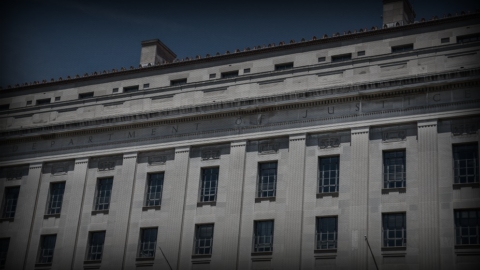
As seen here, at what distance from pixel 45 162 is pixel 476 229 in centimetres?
2586

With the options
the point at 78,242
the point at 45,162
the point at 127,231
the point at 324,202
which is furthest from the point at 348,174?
the point at 45,162

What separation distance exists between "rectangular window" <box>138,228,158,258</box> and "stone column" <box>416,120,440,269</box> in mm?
14575

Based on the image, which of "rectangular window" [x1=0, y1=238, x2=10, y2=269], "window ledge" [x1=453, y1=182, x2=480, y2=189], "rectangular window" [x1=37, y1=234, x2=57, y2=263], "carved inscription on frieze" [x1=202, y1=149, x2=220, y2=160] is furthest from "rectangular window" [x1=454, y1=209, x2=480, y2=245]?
"rectangular window" [x1=0, y1=238, x2=10, y2=269]

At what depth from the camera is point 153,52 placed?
49500 mm

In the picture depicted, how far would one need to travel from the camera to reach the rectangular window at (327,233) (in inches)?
1474

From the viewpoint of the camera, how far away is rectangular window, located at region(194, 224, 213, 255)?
40.4m

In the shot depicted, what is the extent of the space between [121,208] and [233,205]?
7021mm

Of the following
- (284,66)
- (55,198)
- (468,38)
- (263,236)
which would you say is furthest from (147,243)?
(468,38)

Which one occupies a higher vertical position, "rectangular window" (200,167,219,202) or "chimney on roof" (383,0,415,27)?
"chimney on roof" (383,0,415,27)

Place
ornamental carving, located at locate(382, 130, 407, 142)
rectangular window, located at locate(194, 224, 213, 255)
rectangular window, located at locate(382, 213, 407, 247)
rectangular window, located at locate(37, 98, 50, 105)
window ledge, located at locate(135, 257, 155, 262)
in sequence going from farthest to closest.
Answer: rectangular window, located at locate(37, 98, 50, 105), window ledge, located at locate(135, 257, 155, 262), rectangular window, located at locate(194, 224, 213, 255), ornamental carving, located at locate(382, 130, 407, 142), rectangular window, located at locate(382, 213, 407, 247)

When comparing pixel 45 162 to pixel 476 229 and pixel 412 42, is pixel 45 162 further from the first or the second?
pixel 476 229

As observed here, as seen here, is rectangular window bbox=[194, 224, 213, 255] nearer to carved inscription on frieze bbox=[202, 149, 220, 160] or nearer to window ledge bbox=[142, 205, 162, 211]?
window ledge bbox=[142, 205, 162, 211]

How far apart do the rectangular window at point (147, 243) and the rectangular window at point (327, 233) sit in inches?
368

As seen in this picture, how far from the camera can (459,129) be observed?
1442 inches
